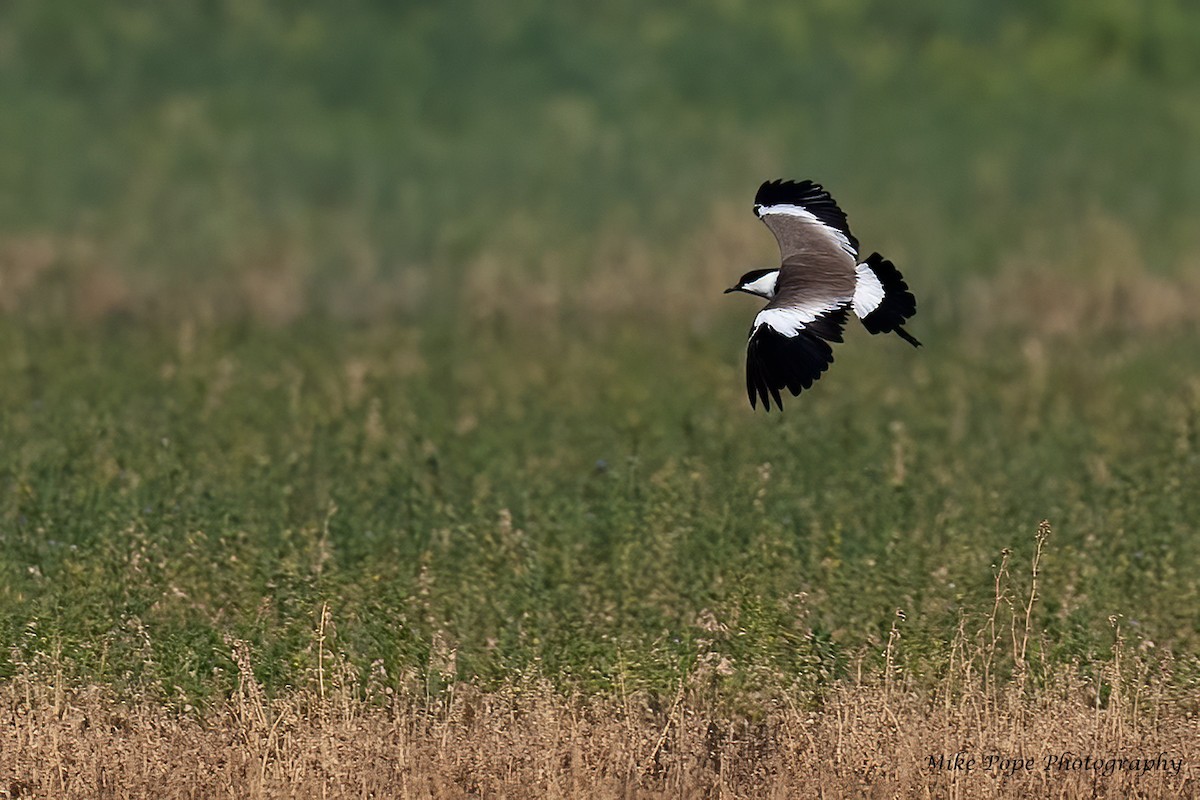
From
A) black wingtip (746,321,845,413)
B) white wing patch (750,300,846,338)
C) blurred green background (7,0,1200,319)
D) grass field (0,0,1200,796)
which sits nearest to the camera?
black wingtip (746,321,845,413)

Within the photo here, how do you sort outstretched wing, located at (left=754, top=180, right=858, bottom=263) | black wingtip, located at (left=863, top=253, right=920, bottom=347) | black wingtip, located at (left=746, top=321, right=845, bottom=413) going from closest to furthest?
black wingtip, located at (left=746, top=321, right=845, bottom=413), black wingtip, located at (left=863, top=253, right=920, bottom=347), outstretched wing, located at (left=754, top=180, right=858, bottom=263)

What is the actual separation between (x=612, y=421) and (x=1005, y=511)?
9.05ft

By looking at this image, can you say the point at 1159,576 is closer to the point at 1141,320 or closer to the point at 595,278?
the point at 1141,320

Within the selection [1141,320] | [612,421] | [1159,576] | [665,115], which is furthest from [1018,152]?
[1159,576]

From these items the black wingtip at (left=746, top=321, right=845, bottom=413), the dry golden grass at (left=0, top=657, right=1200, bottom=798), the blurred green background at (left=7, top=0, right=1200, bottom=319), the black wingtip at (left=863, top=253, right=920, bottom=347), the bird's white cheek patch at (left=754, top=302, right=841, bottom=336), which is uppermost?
the blurred green background at (left=7, top=0, right=1200, bottom=319)

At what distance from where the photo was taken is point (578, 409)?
13250 millimetres

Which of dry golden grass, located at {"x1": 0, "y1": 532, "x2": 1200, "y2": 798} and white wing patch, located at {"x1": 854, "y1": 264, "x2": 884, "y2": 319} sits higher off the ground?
white wing patch, located at {"x1": 854, "y1": 264, "x2": 884, "y2": 319}

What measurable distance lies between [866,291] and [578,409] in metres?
4.36

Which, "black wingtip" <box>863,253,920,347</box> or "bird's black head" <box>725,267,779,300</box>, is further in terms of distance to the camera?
"bird's black head" <box>725,267,779,300</box>

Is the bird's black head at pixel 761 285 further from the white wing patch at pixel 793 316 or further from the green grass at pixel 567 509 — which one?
the green grass at pixel 567 509

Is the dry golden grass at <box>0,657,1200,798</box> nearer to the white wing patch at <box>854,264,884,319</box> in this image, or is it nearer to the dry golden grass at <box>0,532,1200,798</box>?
the dry golden grass at <box>0,532,1200,798</box>

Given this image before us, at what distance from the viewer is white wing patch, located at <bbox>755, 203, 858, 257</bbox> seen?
30.4 feet

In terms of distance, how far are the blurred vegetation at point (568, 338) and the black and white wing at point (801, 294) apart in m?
1.31

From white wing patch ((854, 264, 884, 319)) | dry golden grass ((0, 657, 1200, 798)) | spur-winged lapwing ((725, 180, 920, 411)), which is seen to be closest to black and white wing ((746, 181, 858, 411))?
spur-winged lapwing ((725, 180, 920, 411))
